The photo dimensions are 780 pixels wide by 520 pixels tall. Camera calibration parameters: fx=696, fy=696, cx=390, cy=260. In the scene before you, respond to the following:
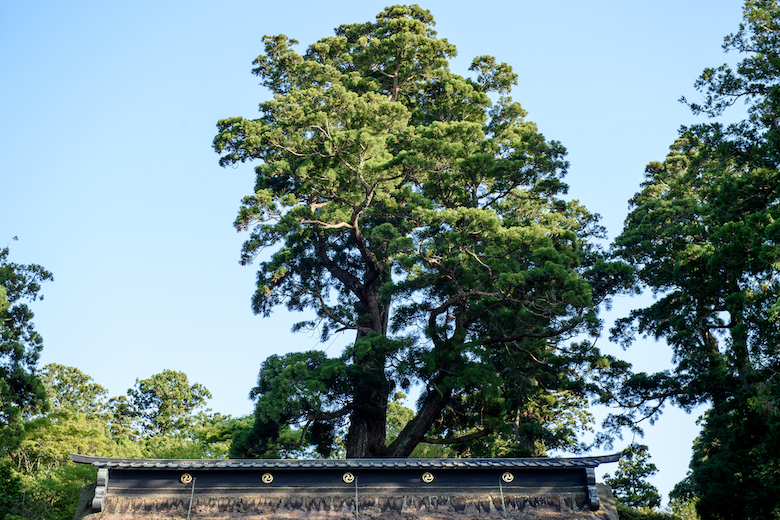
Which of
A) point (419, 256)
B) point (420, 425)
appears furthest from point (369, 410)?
point (419, 256)

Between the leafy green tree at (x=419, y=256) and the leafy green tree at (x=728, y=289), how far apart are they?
2.07m

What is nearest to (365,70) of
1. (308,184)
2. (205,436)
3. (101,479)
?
(308,184)

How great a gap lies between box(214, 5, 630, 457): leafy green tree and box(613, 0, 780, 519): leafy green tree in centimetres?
207

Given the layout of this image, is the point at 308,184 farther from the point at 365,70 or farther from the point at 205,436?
the point at 205,436

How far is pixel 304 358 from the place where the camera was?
17.3 m

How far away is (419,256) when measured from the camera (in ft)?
53.8

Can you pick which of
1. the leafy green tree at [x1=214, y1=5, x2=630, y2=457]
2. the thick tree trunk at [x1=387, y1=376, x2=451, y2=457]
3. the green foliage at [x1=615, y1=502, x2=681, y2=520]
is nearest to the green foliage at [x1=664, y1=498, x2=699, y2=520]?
the green foliage at [x1=615, y1=502, x2=681, y2=520]

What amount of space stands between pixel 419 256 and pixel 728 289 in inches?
306

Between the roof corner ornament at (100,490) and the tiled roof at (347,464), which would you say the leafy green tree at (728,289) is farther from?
the roof corner ornament at (100,490)

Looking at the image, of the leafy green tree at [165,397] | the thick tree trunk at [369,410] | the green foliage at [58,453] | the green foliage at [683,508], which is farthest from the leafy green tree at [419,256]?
the leafy green tree at [165,397]

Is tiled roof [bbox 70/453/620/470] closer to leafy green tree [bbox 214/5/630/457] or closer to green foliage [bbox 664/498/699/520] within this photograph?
leafy green tree [bbox 214/5/630/457]

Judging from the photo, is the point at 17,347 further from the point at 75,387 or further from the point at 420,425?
the point at 75,387

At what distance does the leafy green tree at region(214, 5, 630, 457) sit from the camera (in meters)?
16.0

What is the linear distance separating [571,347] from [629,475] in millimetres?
6122
